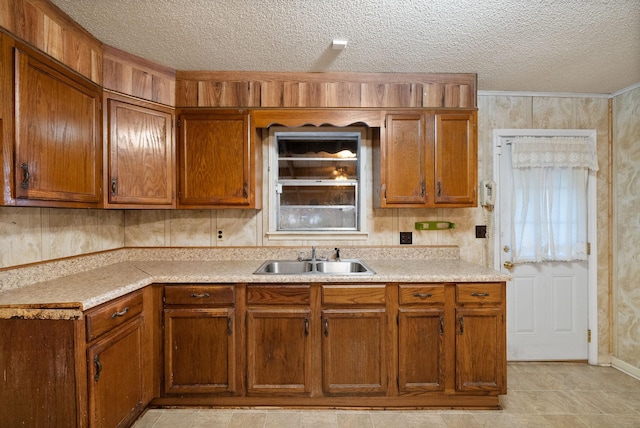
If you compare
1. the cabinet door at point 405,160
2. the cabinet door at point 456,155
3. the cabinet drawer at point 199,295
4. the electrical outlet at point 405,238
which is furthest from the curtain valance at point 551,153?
the cabinet drawer at point 199,295

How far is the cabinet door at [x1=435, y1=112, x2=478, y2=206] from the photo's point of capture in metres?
2.48

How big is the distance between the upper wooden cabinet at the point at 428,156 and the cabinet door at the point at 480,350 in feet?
2.91

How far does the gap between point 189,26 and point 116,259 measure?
188 centimetres

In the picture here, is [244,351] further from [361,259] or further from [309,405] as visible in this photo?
[361,259]

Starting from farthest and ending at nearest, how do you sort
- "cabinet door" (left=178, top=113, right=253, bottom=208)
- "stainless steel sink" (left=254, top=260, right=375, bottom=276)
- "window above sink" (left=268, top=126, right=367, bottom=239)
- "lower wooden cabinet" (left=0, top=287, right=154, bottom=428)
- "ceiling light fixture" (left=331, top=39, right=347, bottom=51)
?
"window above sink" (left=268, top=126, right=367, bottom=239)
"stainless steel sink" (left=254, top=260, right=375, bottom=276)
"cabinet door" (left=178, top=113, right=253, bottom=208)
"ceiling light fixture" (left=331, top=39, right=347, bottom=51)
"lower wooden cabinet" (left=0, top=287, right=154, bottom=428)

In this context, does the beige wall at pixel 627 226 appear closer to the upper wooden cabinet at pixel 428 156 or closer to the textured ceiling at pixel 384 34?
the textured ceiling at pixel 384 34

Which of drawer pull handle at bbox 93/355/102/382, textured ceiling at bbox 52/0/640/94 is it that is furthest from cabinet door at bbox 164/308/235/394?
textured ceiling at bbox 52/0/640/94

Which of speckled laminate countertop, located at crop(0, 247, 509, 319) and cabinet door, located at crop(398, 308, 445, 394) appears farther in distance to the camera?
cabinet door, located at crop(398, 308, 445, 394)

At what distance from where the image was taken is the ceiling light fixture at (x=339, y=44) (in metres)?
2.01

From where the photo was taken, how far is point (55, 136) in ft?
5.69

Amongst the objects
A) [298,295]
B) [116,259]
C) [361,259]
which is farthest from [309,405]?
[116,259]

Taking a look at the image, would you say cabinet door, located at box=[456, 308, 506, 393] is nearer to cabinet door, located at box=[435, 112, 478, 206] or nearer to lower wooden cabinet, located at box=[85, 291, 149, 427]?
cabinet door, located at box=[435, 112, 478, 206]

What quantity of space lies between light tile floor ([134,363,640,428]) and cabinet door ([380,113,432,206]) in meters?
1.49

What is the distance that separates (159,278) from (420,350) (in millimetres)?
1816
